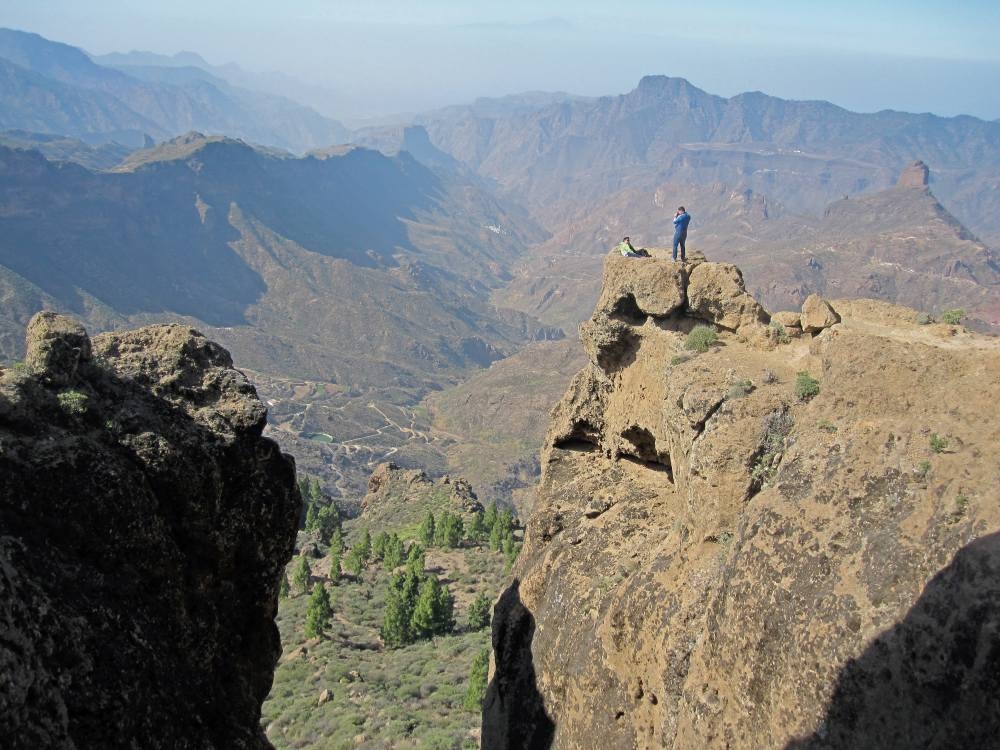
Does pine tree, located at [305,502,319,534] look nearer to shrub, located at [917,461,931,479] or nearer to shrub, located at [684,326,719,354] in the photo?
shrub, located at [684,326,719,354]

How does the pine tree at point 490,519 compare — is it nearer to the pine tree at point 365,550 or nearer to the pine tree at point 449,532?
the pine tree at point 449,532

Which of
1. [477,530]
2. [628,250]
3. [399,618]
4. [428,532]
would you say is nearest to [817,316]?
[628,250]

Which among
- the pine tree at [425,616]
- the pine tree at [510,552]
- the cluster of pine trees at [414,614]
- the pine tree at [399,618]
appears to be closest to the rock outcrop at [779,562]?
the pine tree at [399,618]

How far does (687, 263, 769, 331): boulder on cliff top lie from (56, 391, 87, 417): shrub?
59.1 feet

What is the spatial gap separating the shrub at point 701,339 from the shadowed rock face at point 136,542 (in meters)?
12.3

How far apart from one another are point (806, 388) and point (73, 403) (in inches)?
628

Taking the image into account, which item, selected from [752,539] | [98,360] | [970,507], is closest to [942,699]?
[970,507]

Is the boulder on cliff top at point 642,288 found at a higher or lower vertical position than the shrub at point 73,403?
higher

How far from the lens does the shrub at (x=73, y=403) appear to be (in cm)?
1393

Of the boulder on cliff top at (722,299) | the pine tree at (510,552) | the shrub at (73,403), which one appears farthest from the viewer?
the pine tree at (510,552)

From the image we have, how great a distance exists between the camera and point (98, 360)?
17156 millimetres

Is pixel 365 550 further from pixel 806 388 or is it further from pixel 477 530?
pixel 806 388

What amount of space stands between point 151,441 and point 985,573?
49.8ft

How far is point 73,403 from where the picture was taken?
14.0m
